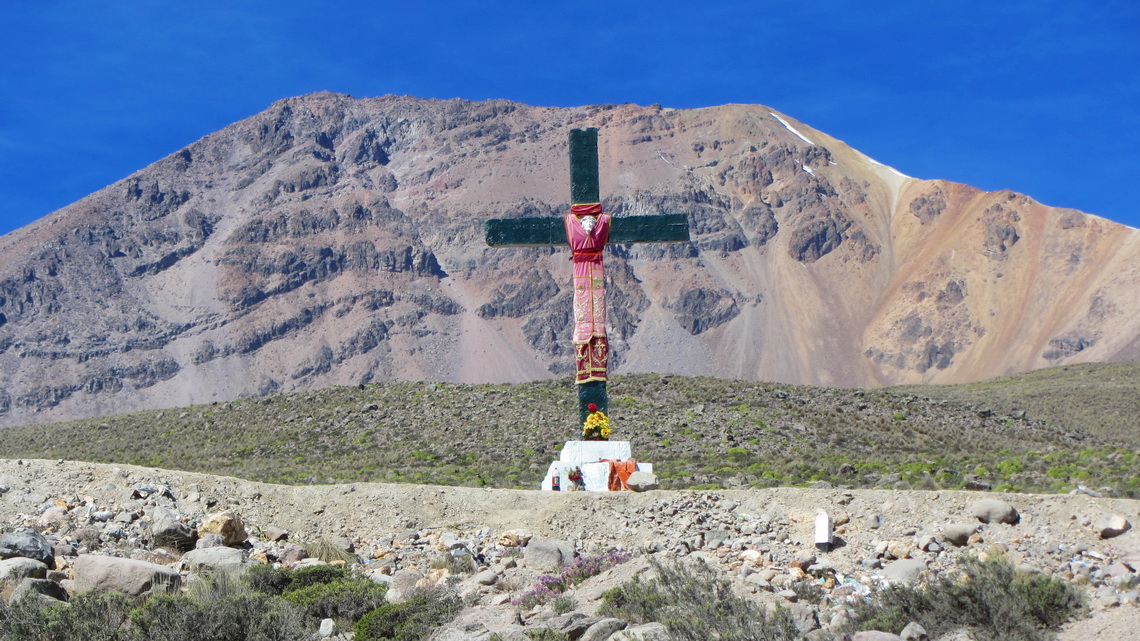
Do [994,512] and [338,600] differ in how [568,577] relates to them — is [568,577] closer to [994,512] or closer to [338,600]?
[338,600]

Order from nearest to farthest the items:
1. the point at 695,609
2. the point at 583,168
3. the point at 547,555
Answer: the point at 695,609, the point at 547,555, the point at 583,168

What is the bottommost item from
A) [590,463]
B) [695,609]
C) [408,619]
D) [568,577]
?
[408,619]

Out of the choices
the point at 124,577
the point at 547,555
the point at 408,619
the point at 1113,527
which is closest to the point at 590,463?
the point at 547,555

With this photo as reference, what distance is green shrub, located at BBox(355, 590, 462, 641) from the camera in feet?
37.3

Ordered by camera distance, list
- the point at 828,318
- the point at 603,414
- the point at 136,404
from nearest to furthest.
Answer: the point at 603,414, the point at 136,404, the point at 828,318

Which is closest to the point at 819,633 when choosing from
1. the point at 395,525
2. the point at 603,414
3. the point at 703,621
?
the point at 703,621

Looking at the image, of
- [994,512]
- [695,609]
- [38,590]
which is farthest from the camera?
[994,512]

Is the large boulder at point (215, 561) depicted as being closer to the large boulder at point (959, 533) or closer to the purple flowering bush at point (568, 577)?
the purple flowering bush at point (568, 577)

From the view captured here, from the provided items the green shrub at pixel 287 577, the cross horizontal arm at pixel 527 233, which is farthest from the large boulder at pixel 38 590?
the cross horizontal arm at pixel 527 233

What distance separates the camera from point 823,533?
13.6 m

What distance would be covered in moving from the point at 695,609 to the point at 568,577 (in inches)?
97.0

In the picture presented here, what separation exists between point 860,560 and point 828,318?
150 m

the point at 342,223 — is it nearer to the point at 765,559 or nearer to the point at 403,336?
the point at 403,336

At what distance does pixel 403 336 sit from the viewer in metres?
160
